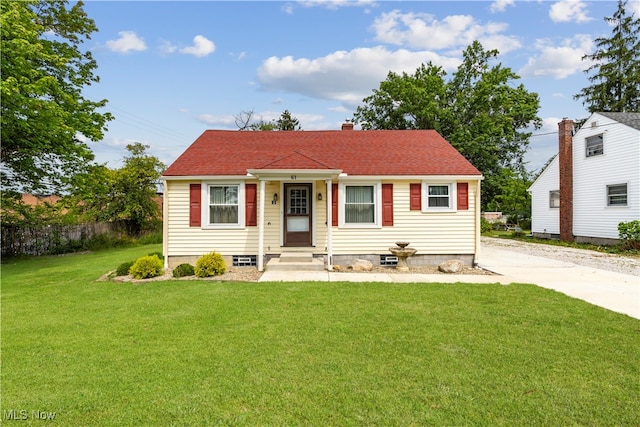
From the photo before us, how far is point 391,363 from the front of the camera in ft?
13.0

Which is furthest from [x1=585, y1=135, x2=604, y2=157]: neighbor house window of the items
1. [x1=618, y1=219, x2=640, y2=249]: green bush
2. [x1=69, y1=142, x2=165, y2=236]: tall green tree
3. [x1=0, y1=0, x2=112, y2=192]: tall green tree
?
[x1=69, y1=142, x2=165, y2=236]: tall green tree

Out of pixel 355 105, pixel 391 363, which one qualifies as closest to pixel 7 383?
pixel 391 363

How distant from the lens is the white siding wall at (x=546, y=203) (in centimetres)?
2006

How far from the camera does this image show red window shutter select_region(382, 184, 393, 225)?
1106cm

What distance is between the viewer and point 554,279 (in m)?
9.05

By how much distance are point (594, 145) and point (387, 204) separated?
1365 cm

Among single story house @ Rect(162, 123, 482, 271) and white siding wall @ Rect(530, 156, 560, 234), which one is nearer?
single story house @ Rect(162, 123, 482, 271)

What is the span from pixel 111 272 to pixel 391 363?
9.42 m

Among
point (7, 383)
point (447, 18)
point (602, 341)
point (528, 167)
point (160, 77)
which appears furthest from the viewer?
point (528, 167)

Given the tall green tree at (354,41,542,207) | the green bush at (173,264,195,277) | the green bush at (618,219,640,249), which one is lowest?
the green bush at (173,264,195,277)

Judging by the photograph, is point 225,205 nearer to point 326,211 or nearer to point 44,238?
point 326,211

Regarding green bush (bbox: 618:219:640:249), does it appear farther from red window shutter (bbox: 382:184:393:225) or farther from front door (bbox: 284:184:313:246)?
front door (bbox: 284:184:313:246)

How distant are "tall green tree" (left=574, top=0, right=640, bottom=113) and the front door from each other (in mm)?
35362

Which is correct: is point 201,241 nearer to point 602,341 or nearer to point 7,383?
point 7,383
